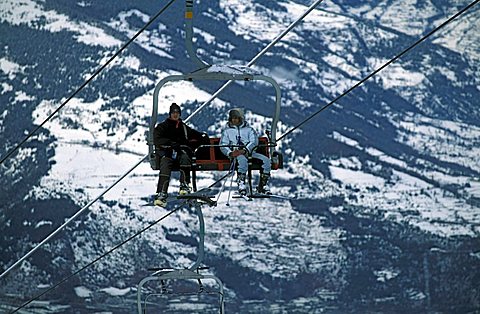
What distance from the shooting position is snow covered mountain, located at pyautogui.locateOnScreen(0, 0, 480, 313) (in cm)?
7862

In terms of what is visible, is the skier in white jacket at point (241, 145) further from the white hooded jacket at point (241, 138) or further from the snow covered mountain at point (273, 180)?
the snow covered mountain at point (273, 180)

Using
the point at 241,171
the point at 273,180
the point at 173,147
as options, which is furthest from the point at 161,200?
the point at 273,180

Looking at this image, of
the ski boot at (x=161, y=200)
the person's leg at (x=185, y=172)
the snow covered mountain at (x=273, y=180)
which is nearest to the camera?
the ski boot at (x=161, y=200)

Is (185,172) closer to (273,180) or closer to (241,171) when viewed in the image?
(241,171)

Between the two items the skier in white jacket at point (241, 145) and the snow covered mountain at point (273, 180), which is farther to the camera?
the snow covered mountain at point (273, 180)

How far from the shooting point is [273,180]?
273ft

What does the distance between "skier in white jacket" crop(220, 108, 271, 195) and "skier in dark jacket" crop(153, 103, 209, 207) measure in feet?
0.79

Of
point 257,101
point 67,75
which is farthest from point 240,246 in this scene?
point 67,75

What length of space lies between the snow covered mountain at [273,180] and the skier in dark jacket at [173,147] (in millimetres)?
61688

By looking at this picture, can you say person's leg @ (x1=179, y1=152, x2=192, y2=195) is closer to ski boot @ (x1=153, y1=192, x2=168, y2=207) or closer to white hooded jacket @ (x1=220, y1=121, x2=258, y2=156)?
ski boot @ (x1=153, y1=192, x2=168, y2=207)

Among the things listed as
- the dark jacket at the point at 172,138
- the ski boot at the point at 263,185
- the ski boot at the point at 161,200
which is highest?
the dark jacket at the point at 172,138

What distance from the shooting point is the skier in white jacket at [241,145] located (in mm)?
10961

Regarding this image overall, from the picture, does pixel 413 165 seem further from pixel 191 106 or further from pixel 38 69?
pixel 38 69

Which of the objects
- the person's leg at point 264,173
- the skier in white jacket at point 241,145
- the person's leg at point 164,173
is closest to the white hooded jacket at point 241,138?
the skier in white jacket at point 241,145
